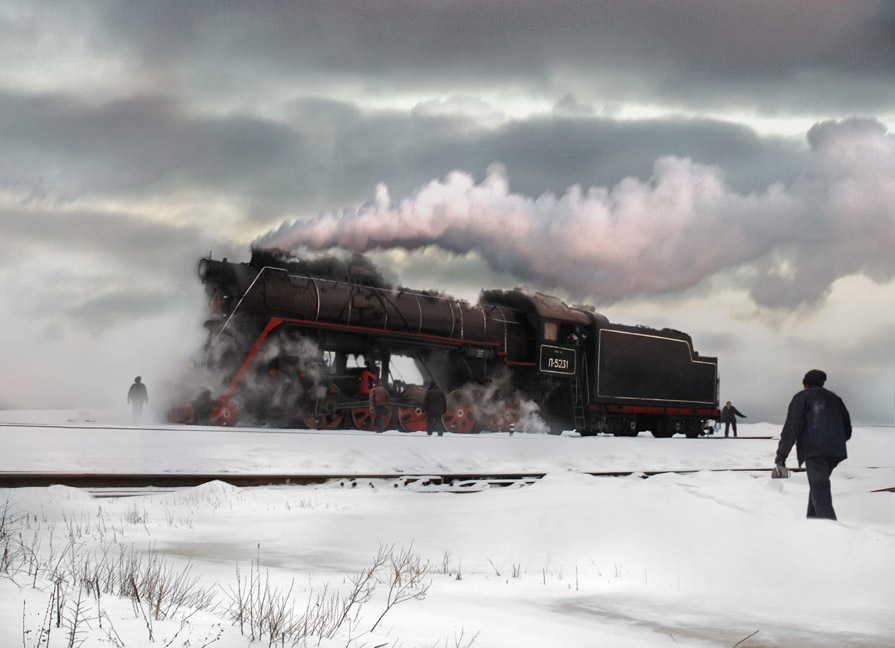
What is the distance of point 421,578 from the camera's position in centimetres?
604

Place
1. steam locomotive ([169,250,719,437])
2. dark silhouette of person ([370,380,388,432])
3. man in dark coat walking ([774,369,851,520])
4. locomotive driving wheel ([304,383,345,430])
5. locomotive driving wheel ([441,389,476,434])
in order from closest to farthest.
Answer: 1. man in dark coat walking ([774,369,851,520])
2. steam locomotive ([169,250,719,437])
3. locomotive driving wheel ([304,383,345,430])
4. dark silhouette of person ([370,380,388,432])
5. locomotive driving wheel ([441,389,476,434])

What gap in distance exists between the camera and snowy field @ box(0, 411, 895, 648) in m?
4.21

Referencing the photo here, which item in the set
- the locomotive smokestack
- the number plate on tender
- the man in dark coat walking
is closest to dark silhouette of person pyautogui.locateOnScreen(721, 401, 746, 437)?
the number plate on tender

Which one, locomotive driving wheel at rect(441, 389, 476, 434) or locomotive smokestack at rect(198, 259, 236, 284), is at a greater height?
locomotive smokestack at rect(198, 259, 236, 284)

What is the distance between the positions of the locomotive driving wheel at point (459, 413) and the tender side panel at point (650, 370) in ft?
13.0

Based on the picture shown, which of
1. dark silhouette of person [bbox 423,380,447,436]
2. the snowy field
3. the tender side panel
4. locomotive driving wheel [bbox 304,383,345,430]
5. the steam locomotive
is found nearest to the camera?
the snowy field

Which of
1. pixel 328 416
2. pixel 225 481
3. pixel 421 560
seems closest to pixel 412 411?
pixel 328 416

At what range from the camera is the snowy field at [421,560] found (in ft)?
13.8

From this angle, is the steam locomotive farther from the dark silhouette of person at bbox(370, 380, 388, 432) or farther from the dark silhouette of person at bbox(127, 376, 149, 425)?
the dark silhouette of person at bbox(127, 376, 149, 425)

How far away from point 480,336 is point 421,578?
1486 cm

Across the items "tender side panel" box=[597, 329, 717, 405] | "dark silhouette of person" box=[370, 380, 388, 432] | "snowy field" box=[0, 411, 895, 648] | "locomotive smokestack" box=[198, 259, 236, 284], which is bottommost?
"snowy field" box=[0, 411, 895, 648]

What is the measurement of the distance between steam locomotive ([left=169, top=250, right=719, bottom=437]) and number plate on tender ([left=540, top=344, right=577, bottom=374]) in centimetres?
3

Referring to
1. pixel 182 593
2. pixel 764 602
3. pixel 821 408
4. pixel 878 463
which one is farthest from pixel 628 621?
pixel 878 463

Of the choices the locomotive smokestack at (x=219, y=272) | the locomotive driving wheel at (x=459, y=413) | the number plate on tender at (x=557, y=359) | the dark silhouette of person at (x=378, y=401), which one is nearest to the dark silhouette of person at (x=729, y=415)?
the number plate on tender at (x=557, y=359)
